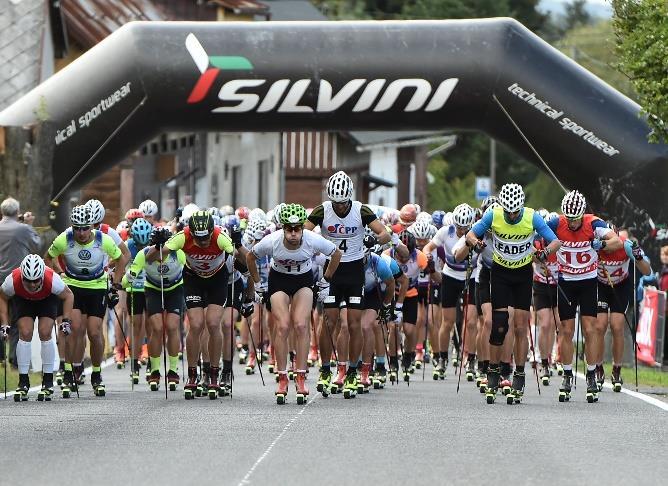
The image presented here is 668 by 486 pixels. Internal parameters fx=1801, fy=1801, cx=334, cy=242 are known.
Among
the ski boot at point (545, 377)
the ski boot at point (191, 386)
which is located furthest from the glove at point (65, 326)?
the ski boot at point (545, 377)

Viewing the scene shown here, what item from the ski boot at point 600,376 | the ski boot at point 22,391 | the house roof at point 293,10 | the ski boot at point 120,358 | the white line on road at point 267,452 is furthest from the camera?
the house roof at point 293,10

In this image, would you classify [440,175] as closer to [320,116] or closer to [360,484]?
[320,116]

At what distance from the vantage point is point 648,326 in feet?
80.0

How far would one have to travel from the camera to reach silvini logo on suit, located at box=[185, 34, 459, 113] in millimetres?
23984

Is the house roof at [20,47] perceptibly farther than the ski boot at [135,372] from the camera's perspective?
Yes

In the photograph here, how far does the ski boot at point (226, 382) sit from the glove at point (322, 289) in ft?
3.85

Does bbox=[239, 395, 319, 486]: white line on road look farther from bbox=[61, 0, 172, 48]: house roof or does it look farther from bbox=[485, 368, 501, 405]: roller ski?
bbox=[61, 0, 172, 48]: house roof

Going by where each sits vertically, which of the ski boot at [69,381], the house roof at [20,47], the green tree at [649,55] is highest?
the house roof at [20,47]

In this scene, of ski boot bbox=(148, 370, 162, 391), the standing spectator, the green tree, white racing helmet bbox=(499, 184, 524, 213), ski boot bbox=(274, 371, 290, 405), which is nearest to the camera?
ski boot bbox=(274, 371, 290, 405)

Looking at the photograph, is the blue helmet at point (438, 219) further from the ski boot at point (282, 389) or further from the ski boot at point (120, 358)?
the ski boot at point (282, 389)

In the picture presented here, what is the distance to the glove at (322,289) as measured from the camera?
17.5 m

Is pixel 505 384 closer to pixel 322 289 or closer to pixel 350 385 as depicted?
pixel 350 385

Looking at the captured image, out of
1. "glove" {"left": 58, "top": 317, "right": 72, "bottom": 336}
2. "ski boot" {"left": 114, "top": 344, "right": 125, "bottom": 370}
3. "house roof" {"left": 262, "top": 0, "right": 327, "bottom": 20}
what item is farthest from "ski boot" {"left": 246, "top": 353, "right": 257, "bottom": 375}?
"house roof" {"left": 262, "top": 0, "right": 327, "bottom": 20}

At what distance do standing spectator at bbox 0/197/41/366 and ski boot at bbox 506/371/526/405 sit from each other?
22.1 ft
